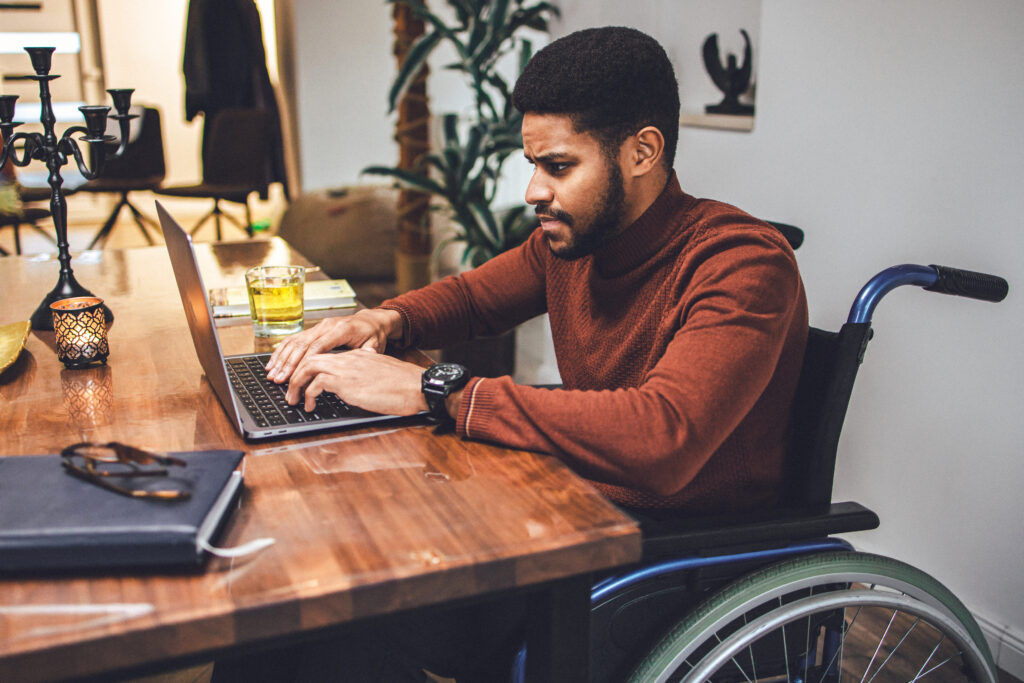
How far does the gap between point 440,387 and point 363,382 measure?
0.12 metres

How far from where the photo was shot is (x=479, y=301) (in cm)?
156

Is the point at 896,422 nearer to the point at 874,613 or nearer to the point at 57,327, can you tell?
the point at 874,613

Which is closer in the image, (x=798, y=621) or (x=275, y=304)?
(x=798, y=621)

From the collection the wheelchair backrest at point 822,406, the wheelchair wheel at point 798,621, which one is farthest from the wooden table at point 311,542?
the wheelchair backrest at point 822,406

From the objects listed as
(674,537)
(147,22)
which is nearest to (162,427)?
(674,537)

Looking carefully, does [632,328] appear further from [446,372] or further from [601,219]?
[446,372]

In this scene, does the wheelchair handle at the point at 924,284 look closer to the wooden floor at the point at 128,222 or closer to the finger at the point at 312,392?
the finger at the point at 312,392

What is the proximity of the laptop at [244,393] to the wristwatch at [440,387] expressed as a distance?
0.07 m

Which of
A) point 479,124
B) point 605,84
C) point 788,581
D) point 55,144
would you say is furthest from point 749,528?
point 479,124

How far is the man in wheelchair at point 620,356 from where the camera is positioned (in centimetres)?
Result: 101

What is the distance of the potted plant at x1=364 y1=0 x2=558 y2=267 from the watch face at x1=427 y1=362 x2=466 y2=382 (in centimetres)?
187

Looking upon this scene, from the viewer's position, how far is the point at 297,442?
3.49 ft

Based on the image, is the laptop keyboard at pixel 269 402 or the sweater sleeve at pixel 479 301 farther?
the sweater sleeve at pixel 479 301

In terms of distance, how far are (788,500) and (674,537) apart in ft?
1.04
